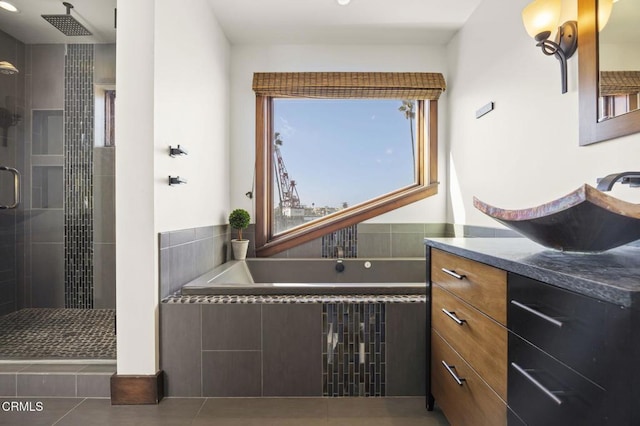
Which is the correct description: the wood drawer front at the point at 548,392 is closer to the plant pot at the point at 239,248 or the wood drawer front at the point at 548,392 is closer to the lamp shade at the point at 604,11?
the lamp shade at the point at 604,11

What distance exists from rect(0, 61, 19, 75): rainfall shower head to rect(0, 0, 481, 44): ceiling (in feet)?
0.82

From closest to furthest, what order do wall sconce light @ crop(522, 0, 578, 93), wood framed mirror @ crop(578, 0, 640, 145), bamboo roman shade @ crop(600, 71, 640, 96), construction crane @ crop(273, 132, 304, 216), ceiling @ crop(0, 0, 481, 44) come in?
bamboo roman shade @ crop(600, 71, 640, 96) → wood framed mirror @ crop(578, 0, 640, 145) → wall sconce light @ crop(522, 0, 578, 93) → ceiling @ crop(0, 0, 481, 44) → construction crane @ crop(273, 132, 304, 216)

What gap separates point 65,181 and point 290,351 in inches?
102

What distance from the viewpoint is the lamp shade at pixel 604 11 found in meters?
1.33

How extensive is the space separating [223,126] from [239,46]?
78 centimetres

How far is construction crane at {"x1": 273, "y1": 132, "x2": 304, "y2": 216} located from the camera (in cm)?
326

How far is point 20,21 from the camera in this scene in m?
2.72

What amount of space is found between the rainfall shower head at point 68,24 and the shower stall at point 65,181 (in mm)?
189

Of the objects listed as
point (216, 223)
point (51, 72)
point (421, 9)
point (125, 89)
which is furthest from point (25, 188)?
point (421, 9)

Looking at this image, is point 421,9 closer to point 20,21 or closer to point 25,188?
point 20,21

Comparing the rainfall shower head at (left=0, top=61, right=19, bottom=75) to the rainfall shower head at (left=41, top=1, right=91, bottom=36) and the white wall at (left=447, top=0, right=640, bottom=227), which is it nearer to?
the rainfall shower head at (left=41, top=1, right=91, bottom=36)

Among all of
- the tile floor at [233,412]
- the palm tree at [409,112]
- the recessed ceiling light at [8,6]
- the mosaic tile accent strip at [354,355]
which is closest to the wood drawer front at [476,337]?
the mosaic tile accent strip at [354,355]

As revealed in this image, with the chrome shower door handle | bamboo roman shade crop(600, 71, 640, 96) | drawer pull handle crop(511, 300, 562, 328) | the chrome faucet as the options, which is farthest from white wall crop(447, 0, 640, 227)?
the chrome shower door handle

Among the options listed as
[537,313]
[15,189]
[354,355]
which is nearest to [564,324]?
[537,313]
